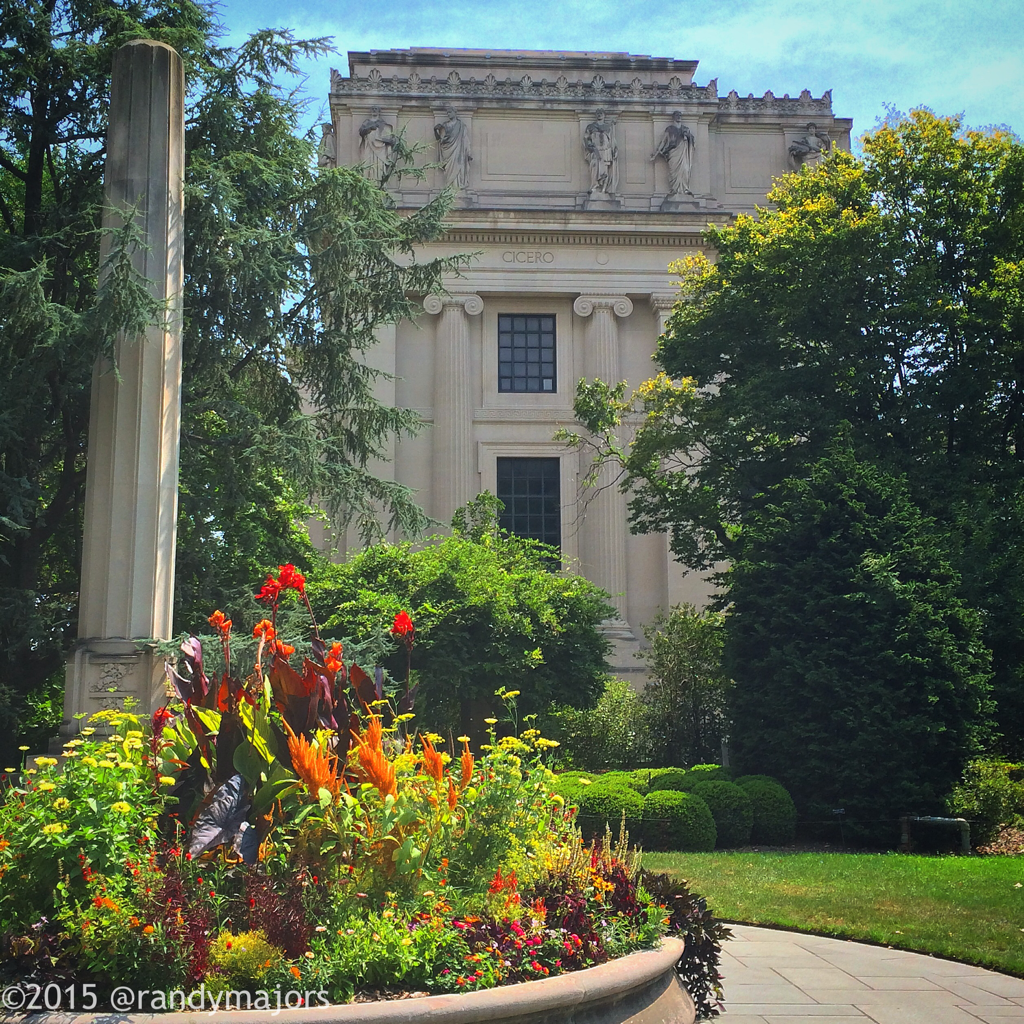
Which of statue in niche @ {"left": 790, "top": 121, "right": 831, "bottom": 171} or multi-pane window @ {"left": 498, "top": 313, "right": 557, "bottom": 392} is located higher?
statue in niche @ {"left": 790, "top": 121, "right": 831, "bottom": 171}

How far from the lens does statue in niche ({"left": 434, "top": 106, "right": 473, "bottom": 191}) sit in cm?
3938

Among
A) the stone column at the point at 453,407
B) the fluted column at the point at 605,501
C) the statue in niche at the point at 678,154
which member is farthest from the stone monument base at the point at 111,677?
the statue in niche at the point at 678,154

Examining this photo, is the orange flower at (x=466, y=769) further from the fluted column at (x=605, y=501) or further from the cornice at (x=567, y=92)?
the cornice at (x=567, y=92)

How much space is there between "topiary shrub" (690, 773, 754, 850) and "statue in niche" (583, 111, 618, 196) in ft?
87.9

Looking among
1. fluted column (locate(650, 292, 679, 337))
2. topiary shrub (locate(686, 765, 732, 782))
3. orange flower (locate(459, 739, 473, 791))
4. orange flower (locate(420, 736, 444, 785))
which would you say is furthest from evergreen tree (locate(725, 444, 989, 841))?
fluted column (locate(650, 292, 679, 337))

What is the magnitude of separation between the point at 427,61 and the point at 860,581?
2912 cm

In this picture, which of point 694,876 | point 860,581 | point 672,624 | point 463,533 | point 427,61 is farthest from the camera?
point 427,61

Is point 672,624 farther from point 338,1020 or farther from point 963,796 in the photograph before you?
point 338,1020

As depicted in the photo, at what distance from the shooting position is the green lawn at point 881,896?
9930 mm

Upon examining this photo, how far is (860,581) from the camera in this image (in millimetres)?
19422

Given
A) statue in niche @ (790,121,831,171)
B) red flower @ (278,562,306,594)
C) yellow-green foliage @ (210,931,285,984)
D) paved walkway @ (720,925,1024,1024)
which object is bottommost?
paved walkway @ (720,925,1024,1024)

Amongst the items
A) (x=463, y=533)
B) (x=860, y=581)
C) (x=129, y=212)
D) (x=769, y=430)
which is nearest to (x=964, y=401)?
(x=769, y=430)

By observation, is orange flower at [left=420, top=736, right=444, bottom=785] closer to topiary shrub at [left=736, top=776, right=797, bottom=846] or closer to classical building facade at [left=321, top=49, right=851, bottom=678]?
topiary shrub at [left=736, top=776, right=797, bottom=846]

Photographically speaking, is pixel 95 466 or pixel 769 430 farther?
pixel 769 430
